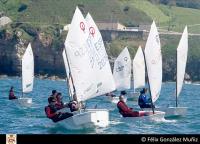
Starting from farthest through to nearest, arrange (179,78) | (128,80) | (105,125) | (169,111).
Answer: (128,80) < (179,78) < (169,111) < (105,125)

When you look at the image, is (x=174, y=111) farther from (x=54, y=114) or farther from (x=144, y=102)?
(x=54, y=114)

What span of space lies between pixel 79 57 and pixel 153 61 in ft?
35.0

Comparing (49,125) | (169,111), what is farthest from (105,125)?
(169,111)

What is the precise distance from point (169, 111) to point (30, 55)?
31.4 meters

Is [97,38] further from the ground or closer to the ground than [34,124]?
further from the ground

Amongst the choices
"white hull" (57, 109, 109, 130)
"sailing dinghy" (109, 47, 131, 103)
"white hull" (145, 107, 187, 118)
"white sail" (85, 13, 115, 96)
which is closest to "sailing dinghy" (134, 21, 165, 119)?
"white hull" (145, 107, 187, 118)

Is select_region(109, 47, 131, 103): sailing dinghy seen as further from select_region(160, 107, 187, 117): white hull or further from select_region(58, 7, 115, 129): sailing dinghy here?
select_region(58, 7, 115, 129): sailing dinghy

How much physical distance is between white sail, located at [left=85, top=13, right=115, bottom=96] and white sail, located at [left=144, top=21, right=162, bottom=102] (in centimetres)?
744

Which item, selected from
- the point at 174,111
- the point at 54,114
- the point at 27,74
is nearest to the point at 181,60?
the point at 174,111

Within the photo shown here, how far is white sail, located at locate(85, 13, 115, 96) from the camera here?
36.0 meters

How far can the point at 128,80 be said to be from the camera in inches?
3076

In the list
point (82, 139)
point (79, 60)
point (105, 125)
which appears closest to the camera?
point (82, 139)

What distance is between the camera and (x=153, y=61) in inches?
1772

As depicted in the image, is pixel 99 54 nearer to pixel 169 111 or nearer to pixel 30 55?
pixel 169 111
